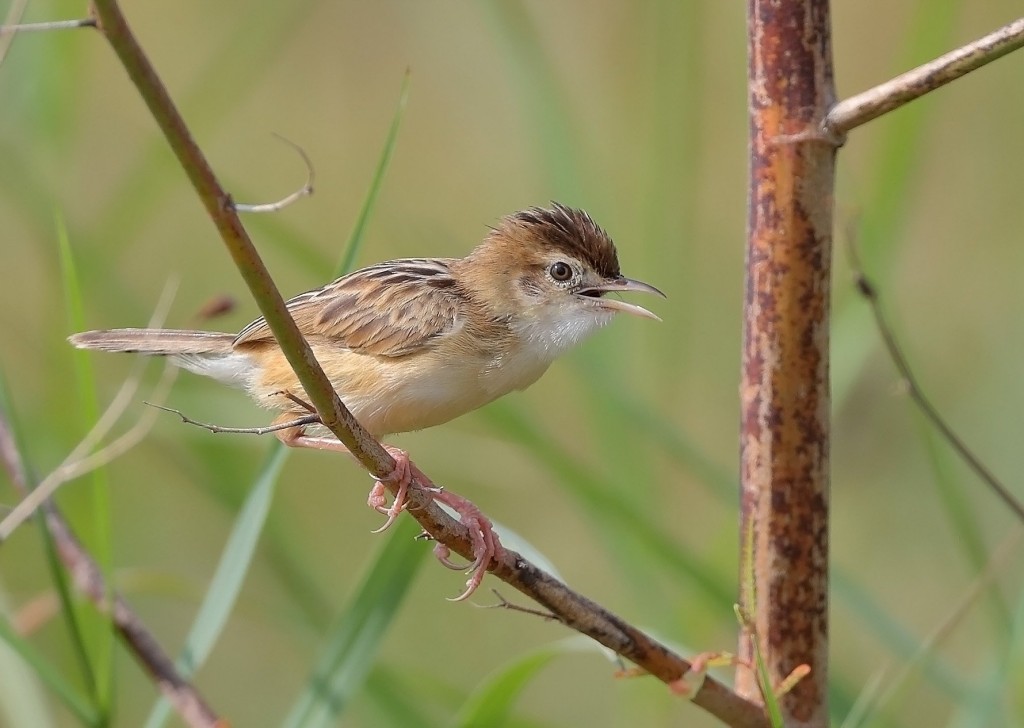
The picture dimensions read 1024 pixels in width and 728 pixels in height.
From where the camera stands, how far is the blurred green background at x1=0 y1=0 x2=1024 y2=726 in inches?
102

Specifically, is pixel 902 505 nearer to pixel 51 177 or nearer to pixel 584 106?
pixel 584 106

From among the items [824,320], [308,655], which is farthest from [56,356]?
[824,320]

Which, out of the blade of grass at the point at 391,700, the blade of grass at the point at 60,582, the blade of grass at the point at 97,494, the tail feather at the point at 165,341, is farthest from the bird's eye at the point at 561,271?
the blade of grass at the point at 60,582

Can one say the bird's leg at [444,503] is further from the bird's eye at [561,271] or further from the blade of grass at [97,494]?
the bird's eye at [561,271]

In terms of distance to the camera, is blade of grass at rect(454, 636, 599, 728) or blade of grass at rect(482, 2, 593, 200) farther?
blade of grass at rect(482, 2, 593, 200)

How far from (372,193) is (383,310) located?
63 cm

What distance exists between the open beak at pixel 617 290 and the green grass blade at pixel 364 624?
0.71 meters

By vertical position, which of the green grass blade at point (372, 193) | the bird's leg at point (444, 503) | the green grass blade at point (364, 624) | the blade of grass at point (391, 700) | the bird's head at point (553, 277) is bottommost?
the blade of grass at point (391, 700)

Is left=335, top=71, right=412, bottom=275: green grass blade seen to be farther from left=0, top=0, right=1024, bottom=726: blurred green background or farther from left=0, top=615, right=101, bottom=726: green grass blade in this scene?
left=0, top=615, right=101, bottom=726: green grass blade

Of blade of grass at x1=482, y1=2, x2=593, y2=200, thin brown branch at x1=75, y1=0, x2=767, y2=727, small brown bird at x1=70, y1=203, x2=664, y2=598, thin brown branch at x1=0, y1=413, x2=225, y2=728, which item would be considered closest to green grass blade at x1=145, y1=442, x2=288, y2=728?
thin brown branch at x1=0, y1=413, x2=225, y2=728

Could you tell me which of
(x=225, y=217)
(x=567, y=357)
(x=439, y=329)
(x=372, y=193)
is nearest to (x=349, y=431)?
(x=225, y=217)

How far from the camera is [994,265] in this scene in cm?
445

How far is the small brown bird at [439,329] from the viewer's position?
2424mm

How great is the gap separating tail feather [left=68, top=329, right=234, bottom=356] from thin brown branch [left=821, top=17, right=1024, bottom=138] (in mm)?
1717
